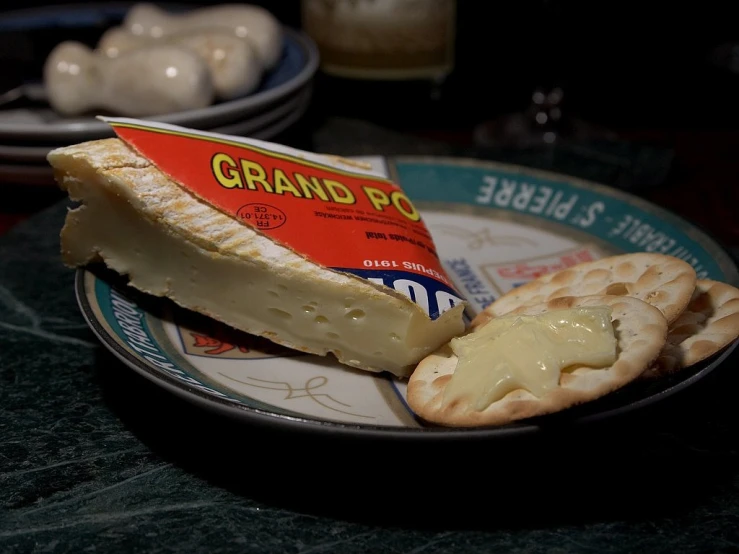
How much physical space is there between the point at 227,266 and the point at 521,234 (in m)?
0.41

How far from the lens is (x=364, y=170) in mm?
910

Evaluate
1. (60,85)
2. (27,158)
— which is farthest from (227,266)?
(60,85)

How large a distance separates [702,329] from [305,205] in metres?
0.37

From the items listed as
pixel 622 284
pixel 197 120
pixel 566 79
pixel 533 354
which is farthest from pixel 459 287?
pixel 566 79

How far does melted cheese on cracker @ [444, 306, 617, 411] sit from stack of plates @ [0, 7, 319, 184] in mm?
676

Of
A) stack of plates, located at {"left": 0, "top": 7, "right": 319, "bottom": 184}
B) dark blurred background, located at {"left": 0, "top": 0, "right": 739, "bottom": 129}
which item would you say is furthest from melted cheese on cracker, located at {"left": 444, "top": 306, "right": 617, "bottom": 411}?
dark blurred background, located at {"left": 0, "top": 0, "right": 739, "bottom": 129}

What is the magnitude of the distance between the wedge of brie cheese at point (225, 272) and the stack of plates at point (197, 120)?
0.38 m

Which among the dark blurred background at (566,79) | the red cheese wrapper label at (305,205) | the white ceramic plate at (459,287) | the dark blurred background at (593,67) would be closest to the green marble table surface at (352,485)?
the white ceramic plate at (459,287)

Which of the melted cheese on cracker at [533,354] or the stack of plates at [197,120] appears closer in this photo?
the melted cheese on cracker at [533,354]

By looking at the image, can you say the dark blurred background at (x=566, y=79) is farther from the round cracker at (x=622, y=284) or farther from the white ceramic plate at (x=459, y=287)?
the round cracker at (x=622, y=284)

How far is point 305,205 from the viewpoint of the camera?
0.78m

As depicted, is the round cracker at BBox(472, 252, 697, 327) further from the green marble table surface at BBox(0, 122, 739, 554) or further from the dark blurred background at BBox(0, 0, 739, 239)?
the dark blurred background at BBox(0, 0, 739, 239)

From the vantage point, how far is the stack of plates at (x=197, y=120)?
1.16 meters

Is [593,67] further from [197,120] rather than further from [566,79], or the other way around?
[197,120]
